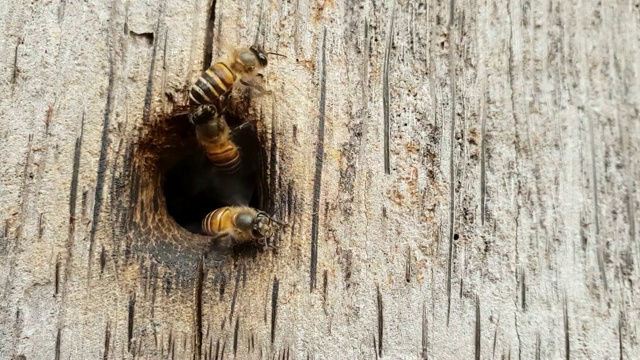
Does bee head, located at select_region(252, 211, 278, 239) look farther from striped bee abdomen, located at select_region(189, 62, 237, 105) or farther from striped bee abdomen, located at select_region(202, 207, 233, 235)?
striped bee abdomen, located at select_region(189, 62, 237, 105)

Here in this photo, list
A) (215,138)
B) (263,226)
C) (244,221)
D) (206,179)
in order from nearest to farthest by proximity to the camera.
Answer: (263,226) < (244,221) < (215,138) < (206,179)

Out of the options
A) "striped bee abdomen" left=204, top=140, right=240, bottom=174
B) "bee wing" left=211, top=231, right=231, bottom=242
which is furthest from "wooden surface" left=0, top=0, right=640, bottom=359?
"striped bee abdomen" left=204, top=140, right=240, bottom=174

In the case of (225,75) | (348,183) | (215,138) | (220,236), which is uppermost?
(225,75)

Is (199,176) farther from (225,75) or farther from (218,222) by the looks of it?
(225,75)

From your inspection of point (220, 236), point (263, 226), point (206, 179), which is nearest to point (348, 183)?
point (263, 226)

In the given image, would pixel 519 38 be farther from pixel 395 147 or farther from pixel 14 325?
pixel 14 325

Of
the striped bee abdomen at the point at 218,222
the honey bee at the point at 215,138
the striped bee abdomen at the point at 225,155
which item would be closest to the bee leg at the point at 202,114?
the honey bee at the point at 215,138

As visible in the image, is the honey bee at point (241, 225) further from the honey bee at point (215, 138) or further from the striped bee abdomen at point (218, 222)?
the honey bee at point (215, 138)
